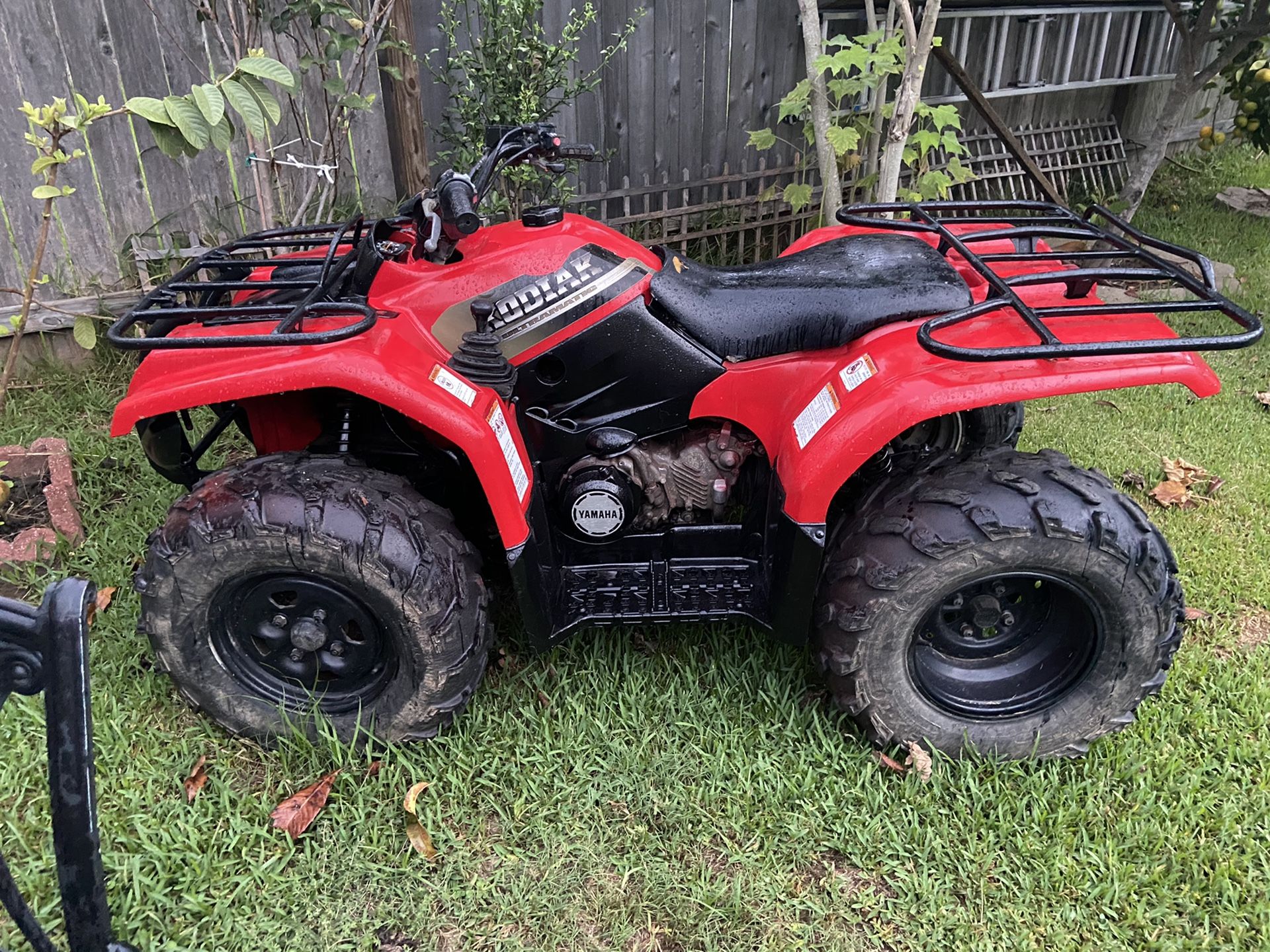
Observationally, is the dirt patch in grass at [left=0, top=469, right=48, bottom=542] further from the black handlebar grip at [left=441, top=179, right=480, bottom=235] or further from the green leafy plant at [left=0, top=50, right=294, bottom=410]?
the black handlebar grip at [left=441, top=179, right=480, bottom=235]

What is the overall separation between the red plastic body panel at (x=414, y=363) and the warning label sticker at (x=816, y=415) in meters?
0.53

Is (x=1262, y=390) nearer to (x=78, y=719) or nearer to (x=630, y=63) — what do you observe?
(x=630, y=63)

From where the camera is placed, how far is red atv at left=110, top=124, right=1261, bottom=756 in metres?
2.14

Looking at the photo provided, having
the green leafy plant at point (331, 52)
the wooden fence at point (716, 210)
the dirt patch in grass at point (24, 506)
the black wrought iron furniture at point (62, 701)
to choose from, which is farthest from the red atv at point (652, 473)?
the wooden fence at point (716, 210)

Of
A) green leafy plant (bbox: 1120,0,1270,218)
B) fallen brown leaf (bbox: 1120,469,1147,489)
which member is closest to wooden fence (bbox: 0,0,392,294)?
fallen brown leaf (bbox: 1120,469,1147,489)

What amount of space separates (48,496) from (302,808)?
5.80 ft

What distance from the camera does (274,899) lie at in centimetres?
213

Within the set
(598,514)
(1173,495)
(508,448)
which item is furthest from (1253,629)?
(508,448)

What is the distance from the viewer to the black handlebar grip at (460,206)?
2098 millimetres

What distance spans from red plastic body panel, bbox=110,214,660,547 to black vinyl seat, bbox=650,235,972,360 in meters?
0.15

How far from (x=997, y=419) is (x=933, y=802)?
4.69 ft

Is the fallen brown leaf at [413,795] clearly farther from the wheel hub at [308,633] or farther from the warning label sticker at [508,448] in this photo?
the warning label sticker at [508,448]

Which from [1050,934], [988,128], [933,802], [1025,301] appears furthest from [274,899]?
[988,128]

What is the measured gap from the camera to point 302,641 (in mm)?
2367
